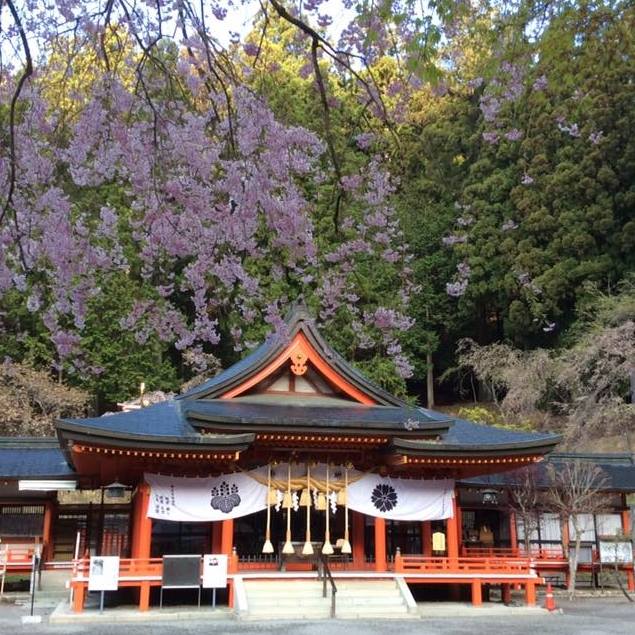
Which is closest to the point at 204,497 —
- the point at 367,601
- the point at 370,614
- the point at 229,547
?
the point at 229,547

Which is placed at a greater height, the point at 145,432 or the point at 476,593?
the point at 145,432

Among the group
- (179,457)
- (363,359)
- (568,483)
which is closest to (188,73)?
(179,457)

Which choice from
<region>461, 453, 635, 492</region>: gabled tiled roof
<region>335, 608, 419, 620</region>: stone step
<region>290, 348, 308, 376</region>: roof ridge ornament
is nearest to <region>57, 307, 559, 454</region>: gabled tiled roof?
<region>290, 348, 308, 376</region>: roof ridge ornament

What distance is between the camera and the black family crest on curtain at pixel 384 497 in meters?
14.7

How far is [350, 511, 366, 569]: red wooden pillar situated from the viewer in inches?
586

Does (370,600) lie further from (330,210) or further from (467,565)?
(330,210)

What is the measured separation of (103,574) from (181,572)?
1.30 metres

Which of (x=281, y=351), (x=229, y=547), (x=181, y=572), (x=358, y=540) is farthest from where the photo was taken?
(x=281, y=351)

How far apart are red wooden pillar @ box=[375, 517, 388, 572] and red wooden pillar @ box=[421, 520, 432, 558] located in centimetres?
121

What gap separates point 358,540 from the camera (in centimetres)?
1512

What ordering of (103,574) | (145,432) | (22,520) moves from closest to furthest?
(103,574) < (145,432) < (22,520)

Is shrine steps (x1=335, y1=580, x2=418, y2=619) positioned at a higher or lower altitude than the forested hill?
lower

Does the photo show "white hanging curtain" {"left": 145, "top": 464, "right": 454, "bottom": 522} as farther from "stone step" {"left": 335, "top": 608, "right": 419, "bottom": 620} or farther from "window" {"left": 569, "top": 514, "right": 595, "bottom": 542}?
"window" {"left": 569, "top": 514, "right": 595, "bottom": 542}

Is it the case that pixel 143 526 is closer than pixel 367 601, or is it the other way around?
pixel 367 601
